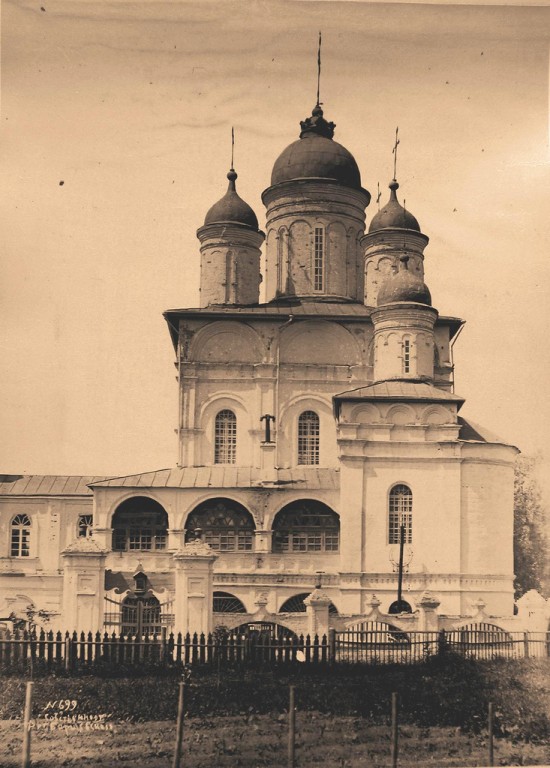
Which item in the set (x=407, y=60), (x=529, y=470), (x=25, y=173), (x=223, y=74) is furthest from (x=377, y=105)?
(x=529, y=470)

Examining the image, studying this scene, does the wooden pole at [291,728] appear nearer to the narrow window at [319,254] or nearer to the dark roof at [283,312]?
the dark roof at [283,312]

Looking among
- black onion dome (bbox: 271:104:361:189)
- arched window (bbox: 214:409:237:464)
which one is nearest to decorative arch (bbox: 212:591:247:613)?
arched window (bbox: 214:409:237:464)

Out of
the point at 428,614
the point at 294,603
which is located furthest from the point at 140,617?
the point at 294,603

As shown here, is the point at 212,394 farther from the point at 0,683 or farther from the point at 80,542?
the point at 0,683

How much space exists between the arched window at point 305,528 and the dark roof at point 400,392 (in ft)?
8.66

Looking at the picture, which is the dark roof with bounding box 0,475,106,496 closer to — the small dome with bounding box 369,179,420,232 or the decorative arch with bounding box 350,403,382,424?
the decorative arch with bounding box 350,403,382,424

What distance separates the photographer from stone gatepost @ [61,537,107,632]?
1830 centimetres

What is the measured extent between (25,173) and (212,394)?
10530 mm

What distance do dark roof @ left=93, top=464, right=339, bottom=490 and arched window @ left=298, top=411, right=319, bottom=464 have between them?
0.27 m

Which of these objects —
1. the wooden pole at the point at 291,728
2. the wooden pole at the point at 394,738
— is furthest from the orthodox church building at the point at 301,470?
the wooden pole at the point at 394,738

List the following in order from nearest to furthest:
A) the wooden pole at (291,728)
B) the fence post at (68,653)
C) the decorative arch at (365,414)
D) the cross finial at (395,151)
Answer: the wooden pole at (291,728), the fence post at (68,653), the cross finial at (395,151), the decorative arch at (365,414)

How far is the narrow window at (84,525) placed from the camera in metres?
27.8

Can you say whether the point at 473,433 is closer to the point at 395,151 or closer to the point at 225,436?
the point at 225,436

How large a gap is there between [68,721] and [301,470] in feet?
37.1
